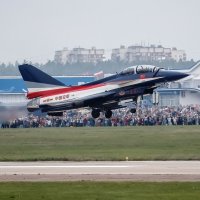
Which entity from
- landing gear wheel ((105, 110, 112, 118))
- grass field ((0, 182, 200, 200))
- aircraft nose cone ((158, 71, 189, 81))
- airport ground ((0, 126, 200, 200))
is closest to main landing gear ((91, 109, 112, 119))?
landing gear wheel ((105, 110, 112, 118))

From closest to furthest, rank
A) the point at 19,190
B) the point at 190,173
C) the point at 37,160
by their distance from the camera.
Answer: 1. the point at 19,190
2. the point at 190,173
3. the point at 37,160

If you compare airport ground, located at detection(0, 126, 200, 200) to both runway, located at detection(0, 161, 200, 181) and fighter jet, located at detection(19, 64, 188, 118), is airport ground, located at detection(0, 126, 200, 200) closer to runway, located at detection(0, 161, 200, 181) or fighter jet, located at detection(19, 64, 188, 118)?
runway, located at detection(0, 161, 200, 181)

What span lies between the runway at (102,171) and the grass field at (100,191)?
Result: 2.71 m

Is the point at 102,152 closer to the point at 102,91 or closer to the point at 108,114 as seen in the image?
the point at 102,91

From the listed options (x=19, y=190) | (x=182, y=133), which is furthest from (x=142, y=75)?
(x=182, y=133)

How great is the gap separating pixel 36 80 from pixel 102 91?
12.7ft

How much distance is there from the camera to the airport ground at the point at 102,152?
36834 mm

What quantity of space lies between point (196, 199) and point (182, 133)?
136ft

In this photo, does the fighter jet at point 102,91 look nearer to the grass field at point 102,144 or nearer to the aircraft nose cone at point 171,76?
the aircraft nose cone at point 171,76

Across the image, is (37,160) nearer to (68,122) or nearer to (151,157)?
(151,157)

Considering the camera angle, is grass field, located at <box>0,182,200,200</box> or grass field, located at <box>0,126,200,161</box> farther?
grass field, located at <box>0,126,200,161</box>

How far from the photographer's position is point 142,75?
177 feet

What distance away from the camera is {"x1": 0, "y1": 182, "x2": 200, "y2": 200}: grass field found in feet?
117

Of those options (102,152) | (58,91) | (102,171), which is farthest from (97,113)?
(102,171)
